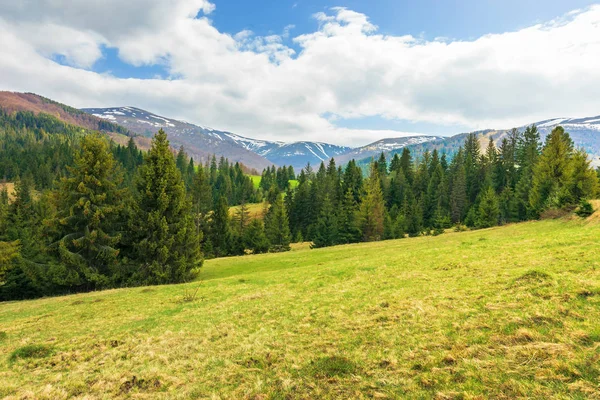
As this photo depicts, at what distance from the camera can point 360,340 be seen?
8.59 meters

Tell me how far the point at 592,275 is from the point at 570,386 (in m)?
7.63

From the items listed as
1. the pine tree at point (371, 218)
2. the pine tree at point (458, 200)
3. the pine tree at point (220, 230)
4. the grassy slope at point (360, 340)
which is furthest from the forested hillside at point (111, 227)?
the pine tree at point (458, 200)

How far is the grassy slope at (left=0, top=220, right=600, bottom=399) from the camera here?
5891mm

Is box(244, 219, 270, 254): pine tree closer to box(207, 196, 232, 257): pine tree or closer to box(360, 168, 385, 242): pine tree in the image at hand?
box(207, 196, 232, 257): pine tree

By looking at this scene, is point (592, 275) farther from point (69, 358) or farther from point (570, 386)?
point (69, 358)

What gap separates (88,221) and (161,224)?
6.84 metres

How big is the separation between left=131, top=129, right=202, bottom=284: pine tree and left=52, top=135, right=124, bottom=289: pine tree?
2.39 meters

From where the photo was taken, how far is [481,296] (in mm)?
10148

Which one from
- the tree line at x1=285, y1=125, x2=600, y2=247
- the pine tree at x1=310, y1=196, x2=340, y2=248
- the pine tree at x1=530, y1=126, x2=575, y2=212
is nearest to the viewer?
the pine tree at x1=530, y1=126, x2=575, y2=212

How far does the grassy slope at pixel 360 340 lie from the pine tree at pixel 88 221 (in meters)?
12.4

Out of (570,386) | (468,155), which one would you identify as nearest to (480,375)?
(570,386)

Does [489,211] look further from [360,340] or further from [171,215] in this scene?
[360,340]

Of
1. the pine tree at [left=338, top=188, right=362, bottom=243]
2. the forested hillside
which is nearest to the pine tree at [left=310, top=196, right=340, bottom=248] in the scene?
the pine tree at [left=338, top=188, right=362, bottom=243]

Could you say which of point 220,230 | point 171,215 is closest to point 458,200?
point 220,230
